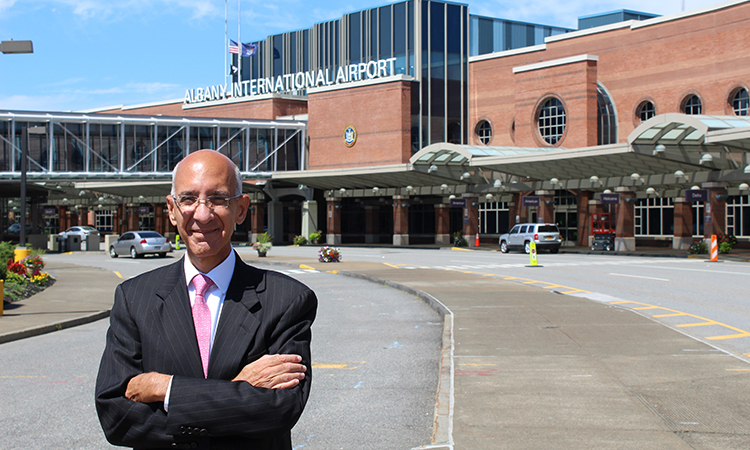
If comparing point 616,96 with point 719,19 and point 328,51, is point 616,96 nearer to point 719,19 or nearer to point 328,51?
point 719,19

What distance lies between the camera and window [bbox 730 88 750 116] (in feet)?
149

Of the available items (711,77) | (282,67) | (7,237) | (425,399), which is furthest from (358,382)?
(282,67)

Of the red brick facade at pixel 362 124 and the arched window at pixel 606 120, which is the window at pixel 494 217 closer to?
the red brick facade at pixel 362 124

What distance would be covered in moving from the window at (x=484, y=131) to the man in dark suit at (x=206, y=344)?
60943 millimetres

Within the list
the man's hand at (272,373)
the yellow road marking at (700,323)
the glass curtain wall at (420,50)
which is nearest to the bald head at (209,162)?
the man's hand at (272,373)

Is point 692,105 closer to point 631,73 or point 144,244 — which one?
point 631,73

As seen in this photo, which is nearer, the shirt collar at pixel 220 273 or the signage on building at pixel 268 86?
the shirt collar at pixel 220 273

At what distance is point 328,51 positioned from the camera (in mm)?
81000

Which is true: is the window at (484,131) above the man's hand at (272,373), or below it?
above

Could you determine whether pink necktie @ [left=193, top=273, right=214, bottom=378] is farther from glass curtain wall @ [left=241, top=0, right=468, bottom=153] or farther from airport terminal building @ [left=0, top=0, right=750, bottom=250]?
glass curtain wall @ [left=241, top=0, right=468, bottom=153]

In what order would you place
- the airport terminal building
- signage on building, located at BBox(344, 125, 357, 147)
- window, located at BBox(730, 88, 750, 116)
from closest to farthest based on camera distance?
the airport terminal building < window, located at BBox(730, 88, 750, 116) < signage on building, located at BBox(344, 125, 357, 147)

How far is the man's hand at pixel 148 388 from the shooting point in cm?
A: 263

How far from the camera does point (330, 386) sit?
8375mm

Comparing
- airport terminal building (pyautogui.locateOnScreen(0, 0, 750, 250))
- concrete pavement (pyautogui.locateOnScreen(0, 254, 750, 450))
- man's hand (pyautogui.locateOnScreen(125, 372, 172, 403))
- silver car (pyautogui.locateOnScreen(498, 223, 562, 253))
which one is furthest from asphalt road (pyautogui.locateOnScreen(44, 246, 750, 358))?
man's hand (pyautogui.locateOnScreen(125, 372, 172, 403))
